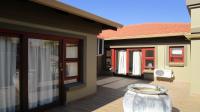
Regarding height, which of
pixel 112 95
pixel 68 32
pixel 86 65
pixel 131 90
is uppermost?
pixel 68 32

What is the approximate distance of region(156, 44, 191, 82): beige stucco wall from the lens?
1048 centimetres

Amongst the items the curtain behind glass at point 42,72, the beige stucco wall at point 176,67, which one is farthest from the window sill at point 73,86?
the beige stucco wall at point 176,67

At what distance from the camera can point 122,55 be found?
42.4 feet

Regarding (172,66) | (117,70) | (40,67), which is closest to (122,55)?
(117,70)

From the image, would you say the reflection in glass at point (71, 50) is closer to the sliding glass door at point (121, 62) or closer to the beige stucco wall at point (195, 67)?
the beige stucco wall at point (195, 67)

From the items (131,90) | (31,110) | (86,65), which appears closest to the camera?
(131,90)

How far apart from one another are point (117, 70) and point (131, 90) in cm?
877

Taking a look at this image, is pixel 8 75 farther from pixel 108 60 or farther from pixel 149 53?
pixel 108 60

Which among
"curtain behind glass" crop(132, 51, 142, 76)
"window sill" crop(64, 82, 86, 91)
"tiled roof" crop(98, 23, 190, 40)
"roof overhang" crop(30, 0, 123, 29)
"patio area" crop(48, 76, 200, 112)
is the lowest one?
"patio area" crop(48, 76, 200, 112)

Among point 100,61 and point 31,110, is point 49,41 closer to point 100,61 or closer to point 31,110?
point 31,110

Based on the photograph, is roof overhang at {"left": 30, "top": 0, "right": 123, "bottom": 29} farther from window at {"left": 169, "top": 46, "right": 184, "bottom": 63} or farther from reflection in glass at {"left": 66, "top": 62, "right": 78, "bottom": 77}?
window at {"left": 169, "top": 46, "right": 184, "bottom": 63}

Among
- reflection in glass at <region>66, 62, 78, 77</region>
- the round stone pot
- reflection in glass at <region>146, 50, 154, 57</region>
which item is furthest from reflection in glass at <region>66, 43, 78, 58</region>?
reflection in glass at <region>146, 50, 154, 57</region>

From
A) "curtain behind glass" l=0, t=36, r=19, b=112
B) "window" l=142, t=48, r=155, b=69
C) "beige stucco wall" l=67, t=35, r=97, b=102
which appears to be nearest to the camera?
"curtain behind glass" l=0, t=36, r=19, b=112

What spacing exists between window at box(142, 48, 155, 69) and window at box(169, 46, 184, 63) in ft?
3.46
